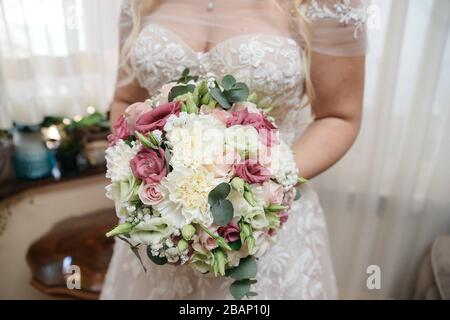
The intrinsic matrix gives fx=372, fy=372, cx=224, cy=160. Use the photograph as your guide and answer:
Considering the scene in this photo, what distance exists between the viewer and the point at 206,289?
69 centimetres

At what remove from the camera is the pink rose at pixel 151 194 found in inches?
17.1

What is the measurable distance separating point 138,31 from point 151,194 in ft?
1.38

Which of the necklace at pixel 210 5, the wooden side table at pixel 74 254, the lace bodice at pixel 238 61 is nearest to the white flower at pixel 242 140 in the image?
the lace bodice at pixel 238 61

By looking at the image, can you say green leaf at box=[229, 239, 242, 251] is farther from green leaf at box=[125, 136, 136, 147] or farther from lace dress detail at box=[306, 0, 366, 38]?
lace dress detail at box=[306, 0, 366, 38]

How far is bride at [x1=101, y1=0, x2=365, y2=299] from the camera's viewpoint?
0.64 metres

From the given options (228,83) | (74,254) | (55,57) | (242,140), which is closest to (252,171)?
(242,140)

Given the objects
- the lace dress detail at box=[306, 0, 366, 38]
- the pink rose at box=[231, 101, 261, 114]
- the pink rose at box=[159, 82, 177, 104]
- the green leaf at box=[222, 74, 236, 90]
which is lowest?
the pink rose at box=[231, 101, 261, 114]

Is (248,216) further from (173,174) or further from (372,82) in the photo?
(372,82)

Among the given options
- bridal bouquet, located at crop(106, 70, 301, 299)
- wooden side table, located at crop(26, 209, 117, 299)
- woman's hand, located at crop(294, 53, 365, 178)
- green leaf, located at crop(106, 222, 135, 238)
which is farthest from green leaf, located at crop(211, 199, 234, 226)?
wooden side table, located at crop(26, 209, 117, 299)

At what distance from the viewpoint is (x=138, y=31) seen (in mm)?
728

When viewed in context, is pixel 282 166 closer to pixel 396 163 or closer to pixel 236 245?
pixel 236 245

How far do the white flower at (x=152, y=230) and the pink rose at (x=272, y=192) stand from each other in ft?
0.41

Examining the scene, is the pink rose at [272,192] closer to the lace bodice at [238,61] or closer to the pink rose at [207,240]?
the pink rose at [207,240]

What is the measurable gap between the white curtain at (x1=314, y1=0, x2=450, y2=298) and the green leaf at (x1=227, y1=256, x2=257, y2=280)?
0.48 metres
